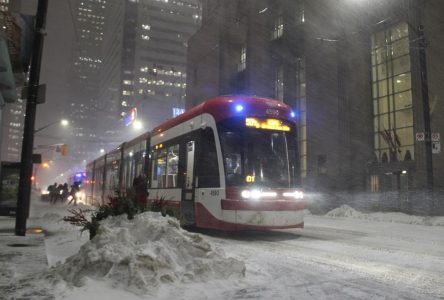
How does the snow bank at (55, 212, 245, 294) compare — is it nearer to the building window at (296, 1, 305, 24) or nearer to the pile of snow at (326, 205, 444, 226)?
the pile of snow at (326, 205, 444, 226)

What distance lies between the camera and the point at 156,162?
54.0 feet

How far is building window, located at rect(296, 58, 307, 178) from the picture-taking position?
1249 inches

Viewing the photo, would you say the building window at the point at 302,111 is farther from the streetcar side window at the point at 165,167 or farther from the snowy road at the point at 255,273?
the snowy road at the point at 255,273

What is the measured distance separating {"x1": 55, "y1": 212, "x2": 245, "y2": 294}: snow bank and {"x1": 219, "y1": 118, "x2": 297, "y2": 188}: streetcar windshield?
425cm

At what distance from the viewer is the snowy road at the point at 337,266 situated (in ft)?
19.3

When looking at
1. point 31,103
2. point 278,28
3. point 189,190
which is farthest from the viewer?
point 278,28

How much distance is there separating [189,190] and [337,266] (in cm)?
596

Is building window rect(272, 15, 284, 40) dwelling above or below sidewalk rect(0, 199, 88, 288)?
above

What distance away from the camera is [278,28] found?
36281 mm

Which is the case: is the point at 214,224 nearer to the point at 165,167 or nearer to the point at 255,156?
the point at 255,156

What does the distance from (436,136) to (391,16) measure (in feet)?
33.7

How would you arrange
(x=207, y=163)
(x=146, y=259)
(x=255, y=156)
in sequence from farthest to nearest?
(x=207, y=163)
(x=255, y=156)
(x=146, y=259)

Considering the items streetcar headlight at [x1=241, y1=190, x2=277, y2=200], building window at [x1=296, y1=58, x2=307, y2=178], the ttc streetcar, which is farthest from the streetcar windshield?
building window at [x1=296, y1=58, x2=307, y2=178]

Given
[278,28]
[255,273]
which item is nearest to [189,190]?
[255,273]
